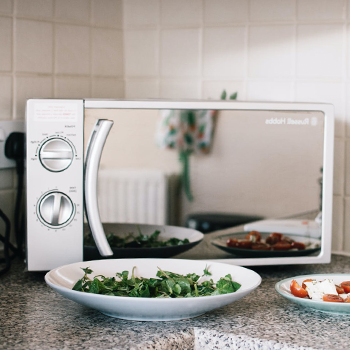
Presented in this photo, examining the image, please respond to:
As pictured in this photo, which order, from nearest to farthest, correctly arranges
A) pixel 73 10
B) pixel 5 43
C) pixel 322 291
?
pixel 322 291
pixel 5 43
pixel 73 10

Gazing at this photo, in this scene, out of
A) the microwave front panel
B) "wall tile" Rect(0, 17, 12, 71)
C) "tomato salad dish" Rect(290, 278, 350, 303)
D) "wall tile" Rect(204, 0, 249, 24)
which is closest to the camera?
"tomato salad dish" Rect(290, 278, 350, 303)

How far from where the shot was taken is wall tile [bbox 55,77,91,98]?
1.28 metres

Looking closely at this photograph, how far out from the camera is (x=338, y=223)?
1243 millimetres

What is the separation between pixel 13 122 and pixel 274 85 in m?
0.63

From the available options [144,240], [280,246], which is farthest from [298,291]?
[144,240]

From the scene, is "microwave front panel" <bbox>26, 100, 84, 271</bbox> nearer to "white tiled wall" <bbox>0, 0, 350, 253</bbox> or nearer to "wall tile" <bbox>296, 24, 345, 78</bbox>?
"white tiled wall" <bbox>0, 0, 350, 253</bbox>

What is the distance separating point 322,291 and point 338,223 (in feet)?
1.50

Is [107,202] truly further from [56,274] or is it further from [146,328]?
[146,328]

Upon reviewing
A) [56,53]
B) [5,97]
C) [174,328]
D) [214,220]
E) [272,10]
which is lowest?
[174,328]

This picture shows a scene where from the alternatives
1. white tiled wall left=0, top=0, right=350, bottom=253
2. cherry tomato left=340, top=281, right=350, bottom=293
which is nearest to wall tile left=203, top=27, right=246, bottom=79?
white tiled wall left=0, top=0, right=350, bottom=253

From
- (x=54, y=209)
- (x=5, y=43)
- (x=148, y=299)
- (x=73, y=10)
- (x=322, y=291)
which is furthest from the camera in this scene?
(x=73, y=10)

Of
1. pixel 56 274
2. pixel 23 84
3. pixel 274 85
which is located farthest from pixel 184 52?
pixel 56 274

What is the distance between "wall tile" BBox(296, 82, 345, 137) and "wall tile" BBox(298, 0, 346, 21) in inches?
6.2

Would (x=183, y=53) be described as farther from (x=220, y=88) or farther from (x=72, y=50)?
(x=72, y=50)
